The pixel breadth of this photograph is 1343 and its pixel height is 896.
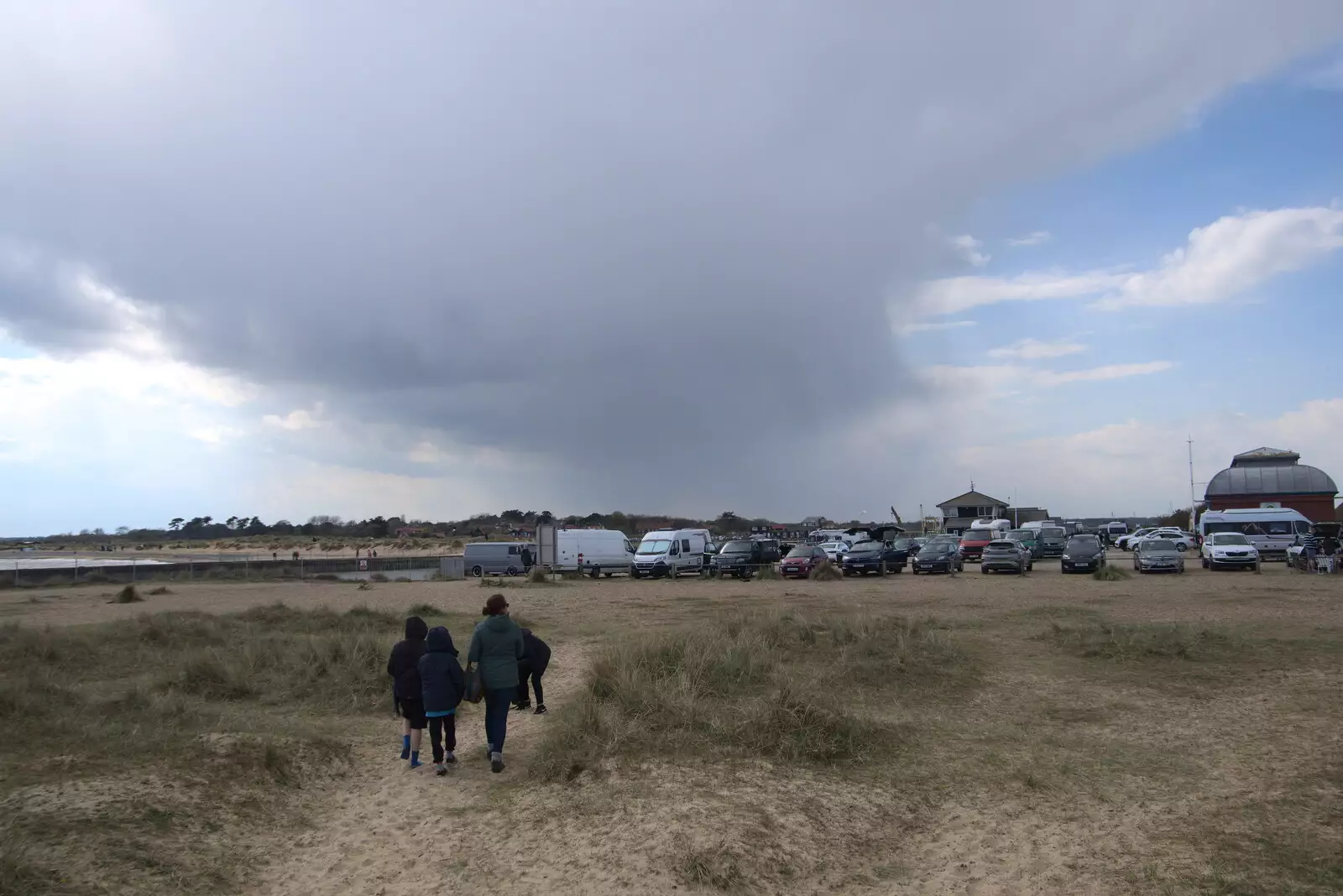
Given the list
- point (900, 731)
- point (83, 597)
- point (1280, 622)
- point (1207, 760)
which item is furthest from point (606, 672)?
point (83, 597)

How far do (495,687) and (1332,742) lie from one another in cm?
847

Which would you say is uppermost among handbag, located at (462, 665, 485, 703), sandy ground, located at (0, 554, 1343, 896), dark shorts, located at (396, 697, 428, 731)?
handbag, located at (462, 665, 485, 703)

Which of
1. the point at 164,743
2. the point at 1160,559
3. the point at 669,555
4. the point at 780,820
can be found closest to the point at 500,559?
the point at 669,555

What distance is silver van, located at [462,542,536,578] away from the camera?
149 feet

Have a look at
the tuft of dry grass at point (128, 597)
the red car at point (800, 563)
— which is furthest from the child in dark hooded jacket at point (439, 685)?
the red car at point (800, 563)

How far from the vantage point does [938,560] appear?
Answer: 36062 millimetres

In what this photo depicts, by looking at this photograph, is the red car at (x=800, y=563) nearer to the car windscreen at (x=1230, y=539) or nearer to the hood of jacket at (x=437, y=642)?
the car windscreen at (x=1230, y=539)

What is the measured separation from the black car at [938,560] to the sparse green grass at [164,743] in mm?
25974

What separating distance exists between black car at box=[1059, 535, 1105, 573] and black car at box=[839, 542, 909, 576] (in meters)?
7.13

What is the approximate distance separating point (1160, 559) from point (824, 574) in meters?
12.1

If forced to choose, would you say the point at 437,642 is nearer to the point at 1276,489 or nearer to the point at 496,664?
the point at 496,664

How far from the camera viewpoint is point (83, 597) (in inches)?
1218

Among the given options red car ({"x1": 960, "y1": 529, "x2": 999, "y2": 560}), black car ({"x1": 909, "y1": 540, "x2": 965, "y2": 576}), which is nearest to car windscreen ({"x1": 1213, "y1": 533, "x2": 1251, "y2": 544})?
black car ({"x1": 909, "y1": 540, "x2": 965, "y2": 576})

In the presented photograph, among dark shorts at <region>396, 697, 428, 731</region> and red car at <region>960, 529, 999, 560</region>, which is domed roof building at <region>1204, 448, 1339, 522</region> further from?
dark shorts at <region>396, 697, 428, 731</region>
